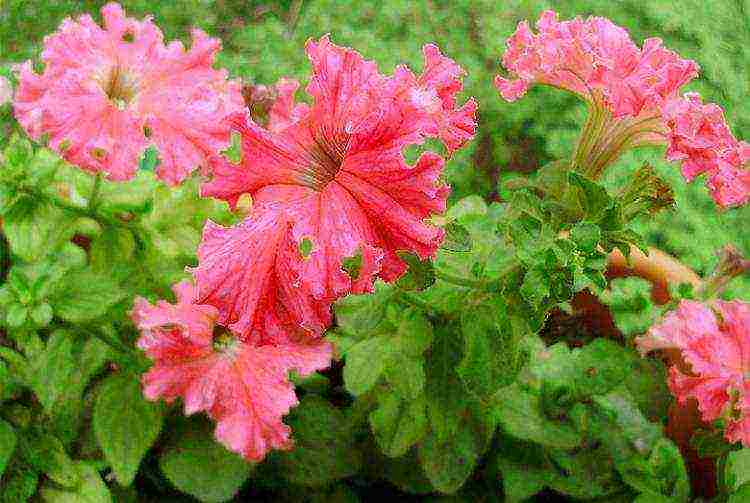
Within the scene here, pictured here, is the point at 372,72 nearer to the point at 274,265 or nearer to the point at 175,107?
the point at 274,265

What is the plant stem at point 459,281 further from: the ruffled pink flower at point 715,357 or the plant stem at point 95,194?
the plant stem at point 95,194

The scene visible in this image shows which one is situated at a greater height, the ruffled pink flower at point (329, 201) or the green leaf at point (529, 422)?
the ruffled pink flower at point (329, 201)

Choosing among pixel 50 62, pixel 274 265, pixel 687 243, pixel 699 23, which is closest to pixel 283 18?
pixel 699 23

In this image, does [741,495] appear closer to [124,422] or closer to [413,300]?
[413,300]

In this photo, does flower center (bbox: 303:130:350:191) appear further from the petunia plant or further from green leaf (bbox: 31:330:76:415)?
green leaf (bbox: 31:330:76:415)

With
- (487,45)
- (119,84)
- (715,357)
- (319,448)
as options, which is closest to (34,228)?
(119,84)

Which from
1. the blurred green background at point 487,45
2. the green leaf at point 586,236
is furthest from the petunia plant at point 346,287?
the blurred green background at point 487,45
